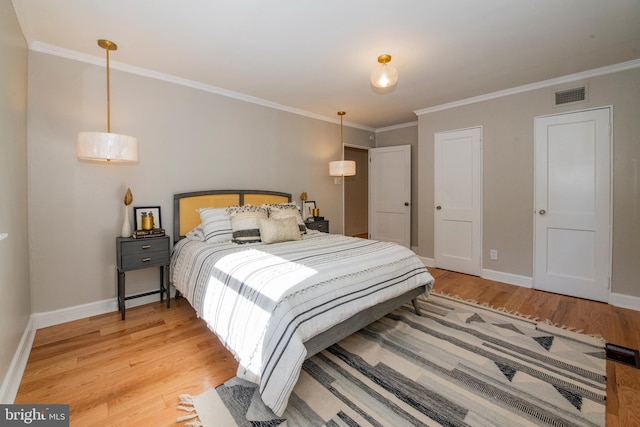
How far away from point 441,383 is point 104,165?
136 inches

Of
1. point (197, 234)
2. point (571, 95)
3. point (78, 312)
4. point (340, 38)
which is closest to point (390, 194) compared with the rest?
point (571, 95)

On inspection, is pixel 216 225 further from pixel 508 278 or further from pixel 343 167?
pixel 508 278

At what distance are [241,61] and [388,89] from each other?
1803mm

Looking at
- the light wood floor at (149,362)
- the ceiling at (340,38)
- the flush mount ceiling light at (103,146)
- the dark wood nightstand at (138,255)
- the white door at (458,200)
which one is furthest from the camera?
the white door at (458,200)

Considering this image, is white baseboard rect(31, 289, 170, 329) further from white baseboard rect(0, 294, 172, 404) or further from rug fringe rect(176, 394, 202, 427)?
rug fringe rect(176, 394, 202, 427)

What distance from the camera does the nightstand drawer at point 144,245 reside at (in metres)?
2.63

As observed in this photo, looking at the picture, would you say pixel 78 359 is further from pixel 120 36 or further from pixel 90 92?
pixel 120 36

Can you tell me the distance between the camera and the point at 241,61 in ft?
9.18

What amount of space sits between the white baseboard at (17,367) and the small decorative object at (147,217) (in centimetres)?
113

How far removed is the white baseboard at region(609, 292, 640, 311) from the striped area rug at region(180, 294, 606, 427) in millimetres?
1128

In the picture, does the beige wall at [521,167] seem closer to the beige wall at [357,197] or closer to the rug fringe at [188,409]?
the beige wall at [357,197]

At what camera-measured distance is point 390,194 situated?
217 inches

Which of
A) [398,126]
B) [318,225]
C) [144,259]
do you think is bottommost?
[144,259]

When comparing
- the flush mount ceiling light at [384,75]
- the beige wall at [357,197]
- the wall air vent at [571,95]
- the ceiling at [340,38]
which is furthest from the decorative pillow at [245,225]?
the beige wall at [357,197]
